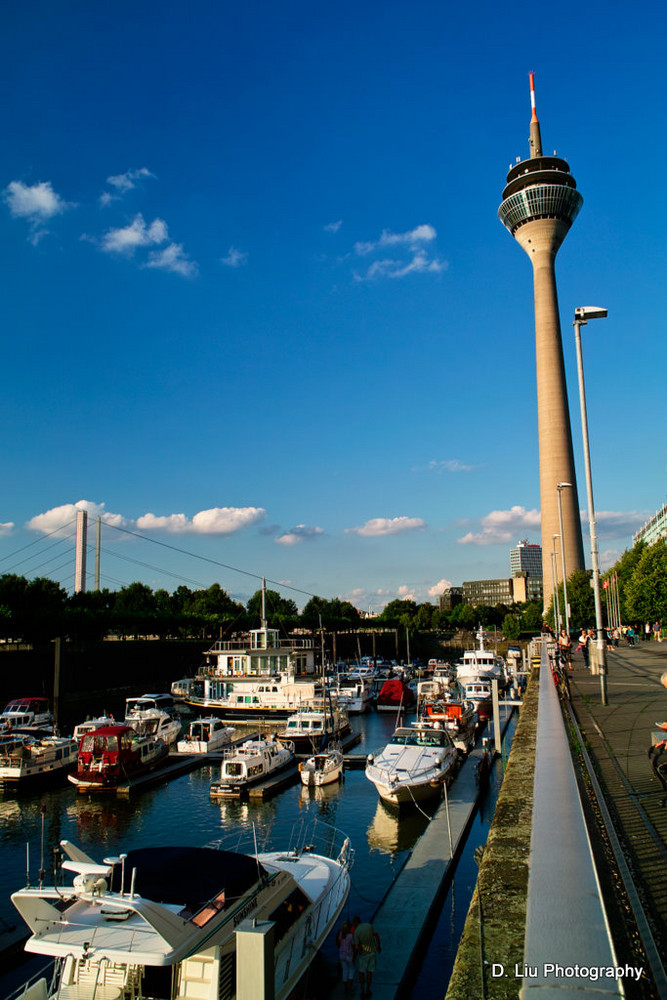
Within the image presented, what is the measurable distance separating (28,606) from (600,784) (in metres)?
75.8

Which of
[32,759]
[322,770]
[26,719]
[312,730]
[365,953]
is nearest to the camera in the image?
[365,953]

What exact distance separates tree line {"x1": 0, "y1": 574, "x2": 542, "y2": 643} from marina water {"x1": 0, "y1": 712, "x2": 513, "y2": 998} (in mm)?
38197

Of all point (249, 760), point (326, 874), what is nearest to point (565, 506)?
point (249, 760)

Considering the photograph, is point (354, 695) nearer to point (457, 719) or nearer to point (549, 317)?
point (457, 719)

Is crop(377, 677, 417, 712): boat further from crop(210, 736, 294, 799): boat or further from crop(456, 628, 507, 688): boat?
crop(210, 736, 294, 799): boat

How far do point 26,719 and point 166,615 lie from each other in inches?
2304

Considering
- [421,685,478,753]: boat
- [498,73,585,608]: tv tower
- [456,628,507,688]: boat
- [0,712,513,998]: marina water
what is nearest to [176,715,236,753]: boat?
[0,712,513,998]: marina water

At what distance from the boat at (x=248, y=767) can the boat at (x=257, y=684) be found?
16280 millimetres

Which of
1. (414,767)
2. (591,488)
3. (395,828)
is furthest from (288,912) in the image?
(591,488)

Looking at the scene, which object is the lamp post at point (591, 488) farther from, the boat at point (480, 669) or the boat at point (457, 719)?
the boat at point (480, 669)

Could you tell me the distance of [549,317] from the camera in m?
123

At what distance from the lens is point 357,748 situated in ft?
144

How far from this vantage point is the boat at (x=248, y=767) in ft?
101

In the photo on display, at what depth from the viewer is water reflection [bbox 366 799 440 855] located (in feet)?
76.9
